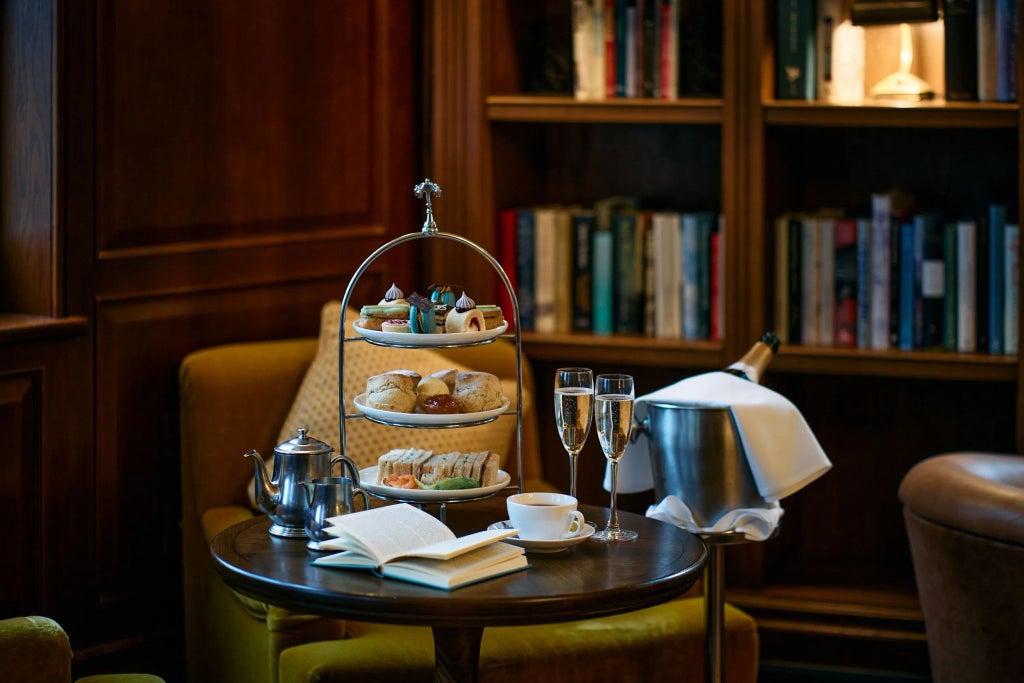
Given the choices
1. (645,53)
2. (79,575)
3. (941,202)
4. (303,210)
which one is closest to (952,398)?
(941,202)

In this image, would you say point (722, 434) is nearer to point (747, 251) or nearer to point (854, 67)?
point (747, 251)

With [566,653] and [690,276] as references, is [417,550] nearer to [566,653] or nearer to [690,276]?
[566,653]

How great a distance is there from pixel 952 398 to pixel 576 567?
1.76 metres

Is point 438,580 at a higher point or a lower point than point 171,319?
lower

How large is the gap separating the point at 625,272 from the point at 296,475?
4.77 feet

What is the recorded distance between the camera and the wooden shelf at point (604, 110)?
9.62 feet

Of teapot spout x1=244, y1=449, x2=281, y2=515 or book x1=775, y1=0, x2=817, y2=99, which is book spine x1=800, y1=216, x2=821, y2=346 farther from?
teapot spout x1=244, y1=449, x2=281, y2=515

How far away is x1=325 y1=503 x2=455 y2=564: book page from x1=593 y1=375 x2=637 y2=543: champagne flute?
0.83 ft

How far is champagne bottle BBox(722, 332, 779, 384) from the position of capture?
2260 millimetres

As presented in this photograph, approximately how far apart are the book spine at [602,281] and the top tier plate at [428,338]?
1.30m

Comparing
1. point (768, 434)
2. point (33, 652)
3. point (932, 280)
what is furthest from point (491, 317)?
point (932, 280)

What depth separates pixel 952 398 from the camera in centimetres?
311

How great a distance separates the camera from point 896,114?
2.81 metres

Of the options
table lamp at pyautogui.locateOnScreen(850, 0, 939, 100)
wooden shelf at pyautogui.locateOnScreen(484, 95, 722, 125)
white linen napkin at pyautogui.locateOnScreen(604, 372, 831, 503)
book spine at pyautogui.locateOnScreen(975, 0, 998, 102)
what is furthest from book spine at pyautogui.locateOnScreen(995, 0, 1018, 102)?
white linen napkin at pyautogui.locateOnScreen(604, 372, 831, 503)
